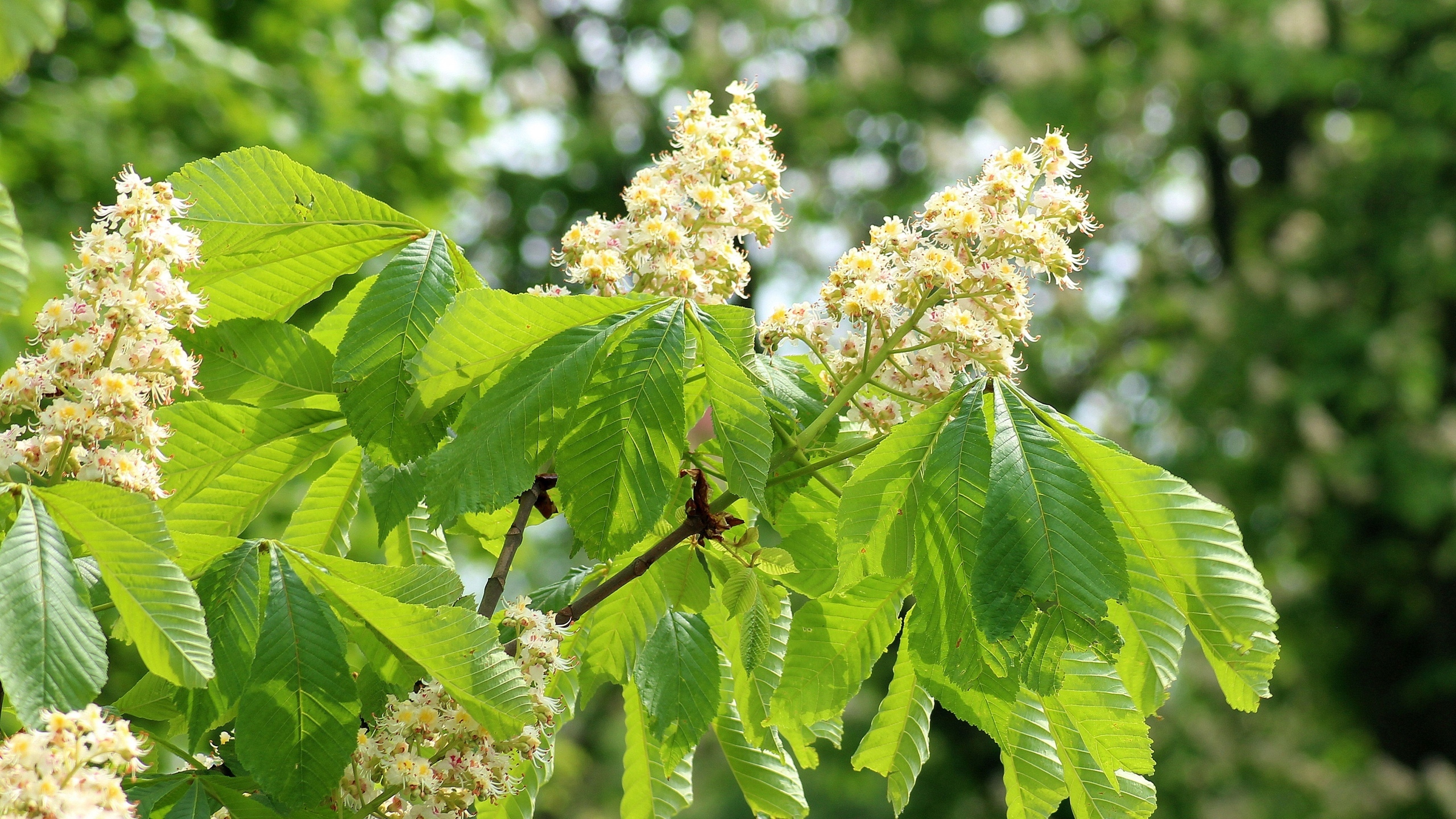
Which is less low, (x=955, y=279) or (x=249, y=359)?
(x=955, y=279)

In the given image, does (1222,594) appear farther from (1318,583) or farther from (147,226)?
(1318,583)

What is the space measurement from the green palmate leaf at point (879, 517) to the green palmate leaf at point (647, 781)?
0.48 meters

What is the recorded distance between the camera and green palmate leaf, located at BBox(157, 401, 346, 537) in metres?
1.26

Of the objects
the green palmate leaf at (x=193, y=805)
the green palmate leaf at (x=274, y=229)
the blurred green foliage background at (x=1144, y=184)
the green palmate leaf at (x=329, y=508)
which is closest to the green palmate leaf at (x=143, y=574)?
the green palmate leaf at (x=193, y=805)

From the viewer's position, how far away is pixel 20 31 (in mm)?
814

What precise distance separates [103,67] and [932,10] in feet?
23.2

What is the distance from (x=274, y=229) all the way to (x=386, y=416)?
26 centimetres

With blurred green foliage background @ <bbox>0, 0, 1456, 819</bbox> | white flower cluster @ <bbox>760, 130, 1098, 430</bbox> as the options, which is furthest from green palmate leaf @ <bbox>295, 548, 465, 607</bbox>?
blurred green foliage background @ <bbox>0, 0, 1456, 819</bbox>

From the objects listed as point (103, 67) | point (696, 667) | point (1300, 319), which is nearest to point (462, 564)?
point (103, 67)

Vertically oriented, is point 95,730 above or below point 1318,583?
below

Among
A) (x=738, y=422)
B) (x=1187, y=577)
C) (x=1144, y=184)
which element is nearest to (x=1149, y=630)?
(x=1187, y=577)

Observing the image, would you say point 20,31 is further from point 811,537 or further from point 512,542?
point 811,537

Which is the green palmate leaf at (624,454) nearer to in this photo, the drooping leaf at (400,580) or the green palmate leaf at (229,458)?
the drooping leaf at (400,580)

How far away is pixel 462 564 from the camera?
798 cm
